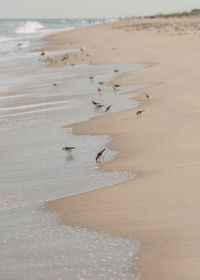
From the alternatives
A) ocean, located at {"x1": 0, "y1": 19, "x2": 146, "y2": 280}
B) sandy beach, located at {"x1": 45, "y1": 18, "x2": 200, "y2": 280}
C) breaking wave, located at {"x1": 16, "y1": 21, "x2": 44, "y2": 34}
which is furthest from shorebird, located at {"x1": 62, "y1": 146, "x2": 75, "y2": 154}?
breaking wave, located at {"x1": 16, "y1": 21, "x2": 44, "y2": 34}

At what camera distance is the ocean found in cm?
757

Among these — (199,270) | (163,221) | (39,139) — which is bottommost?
(199,270)

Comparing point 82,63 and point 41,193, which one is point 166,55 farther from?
point 41,193

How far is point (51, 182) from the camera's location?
11508 millimetres

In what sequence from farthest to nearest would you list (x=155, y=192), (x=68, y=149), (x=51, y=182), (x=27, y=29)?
(x=27, y=29)
(x=68, y=149)
(x=51, y=182)
(x=155, y=192)

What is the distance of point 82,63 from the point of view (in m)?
39.9

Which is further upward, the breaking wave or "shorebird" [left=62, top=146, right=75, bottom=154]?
the breaking wave

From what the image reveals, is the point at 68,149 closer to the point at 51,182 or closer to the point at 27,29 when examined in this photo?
the point at 51,182

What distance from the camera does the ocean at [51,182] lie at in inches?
298

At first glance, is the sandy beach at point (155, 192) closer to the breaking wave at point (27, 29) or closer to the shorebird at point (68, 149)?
the shorebird at point (68, 149)

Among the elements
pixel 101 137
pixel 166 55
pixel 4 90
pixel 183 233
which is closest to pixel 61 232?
pixel 183 233

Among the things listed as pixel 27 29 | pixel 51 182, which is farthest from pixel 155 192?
pixel 27 29

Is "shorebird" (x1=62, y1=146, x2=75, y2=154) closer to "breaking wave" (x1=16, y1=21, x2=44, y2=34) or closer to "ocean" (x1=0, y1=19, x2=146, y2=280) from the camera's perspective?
"ocean" (x1=0, y1=19, x2=146, y2=280)

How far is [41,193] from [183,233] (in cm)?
359
